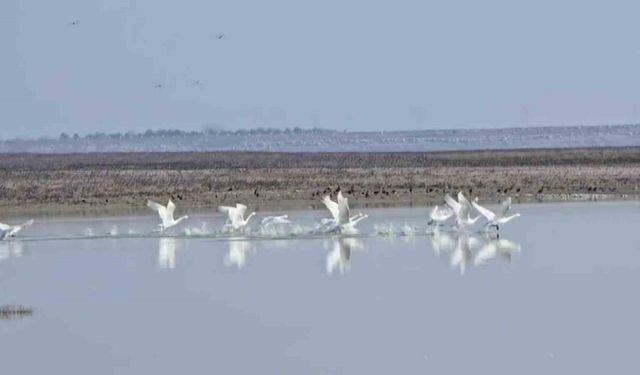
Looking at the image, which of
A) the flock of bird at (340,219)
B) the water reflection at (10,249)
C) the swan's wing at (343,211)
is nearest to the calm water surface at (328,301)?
the water reflection at (10,249)

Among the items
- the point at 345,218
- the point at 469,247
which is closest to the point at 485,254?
the point at 469,247

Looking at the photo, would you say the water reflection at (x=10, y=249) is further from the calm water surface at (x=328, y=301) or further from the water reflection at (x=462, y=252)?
the water reflection at (x=462, y=252)

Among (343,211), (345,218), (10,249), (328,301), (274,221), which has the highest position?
(343,211)

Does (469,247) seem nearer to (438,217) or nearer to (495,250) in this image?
(495,250)

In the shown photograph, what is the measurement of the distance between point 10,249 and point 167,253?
3.09m

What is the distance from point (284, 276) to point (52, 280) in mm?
3322

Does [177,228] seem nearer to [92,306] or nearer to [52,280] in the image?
[52,280]

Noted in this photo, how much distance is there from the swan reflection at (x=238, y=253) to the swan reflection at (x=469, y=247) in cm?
304

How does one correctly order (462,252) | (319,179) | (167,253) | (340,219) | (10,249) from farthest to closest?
(319,179), (340,219), (10,249), (167,253), (462,252)

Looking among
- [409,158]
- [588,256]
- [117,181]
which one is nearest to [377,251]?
[588,256]

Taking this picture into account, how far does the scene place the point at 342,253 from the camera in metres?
29.1

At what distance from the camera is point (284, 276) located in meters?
25.7

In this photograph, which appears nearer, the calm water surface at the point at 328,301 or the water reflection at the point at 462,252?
the calm water surface at the point at 328,301

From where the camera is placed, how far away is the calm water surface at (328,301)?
18.8m
